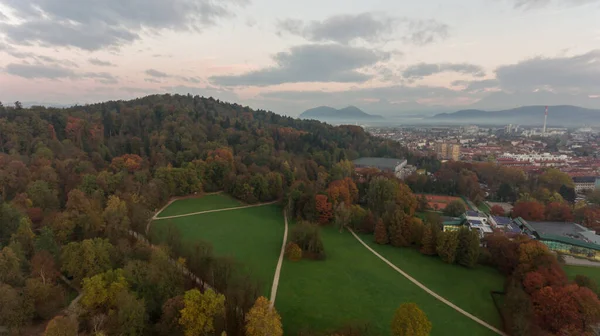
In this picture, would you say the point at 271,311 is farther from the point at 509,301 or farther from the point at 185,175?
the point at 185,175

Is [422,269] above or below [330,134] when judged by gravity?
below

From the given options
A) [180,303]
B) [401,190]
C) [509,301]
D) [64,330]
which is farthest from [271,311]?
[401,190]

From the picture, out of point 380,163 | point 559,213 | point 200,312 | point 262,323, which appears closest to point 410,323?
point 262,323

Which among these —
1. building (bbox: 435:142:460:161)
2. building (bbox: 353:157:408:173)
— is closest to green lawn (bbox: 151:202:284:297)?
building (bbox: 353:157:408:173)

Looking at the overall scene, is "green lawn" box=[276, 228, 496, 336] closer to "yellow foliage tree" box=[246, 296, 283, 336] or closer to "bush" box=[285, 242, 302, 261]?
"bush" box=[285, 242, 302, 261]

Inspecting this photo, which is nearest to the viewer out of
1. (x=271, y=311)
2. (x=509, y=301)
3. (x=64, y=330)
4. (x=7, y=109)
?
(x=64, y=330)

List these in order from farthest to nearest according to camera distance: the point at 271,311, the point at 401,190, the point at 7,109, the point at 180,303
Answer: the point at 7,109, the point at 401,190, the point at 180,303, the point at 271,311

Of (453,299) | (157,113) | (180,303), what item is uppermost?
(157,113)

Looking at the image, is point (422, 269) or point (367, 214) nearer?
point (422, 269)
